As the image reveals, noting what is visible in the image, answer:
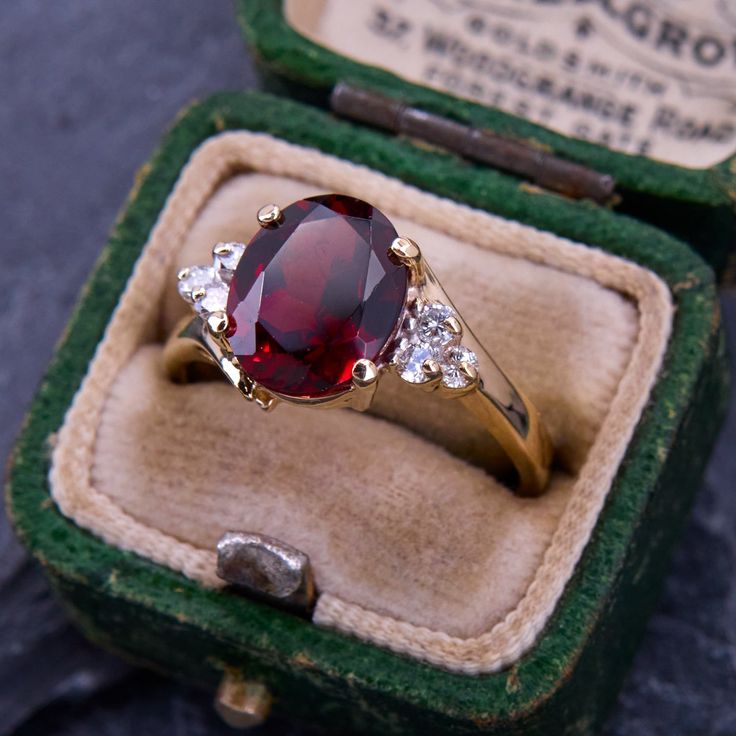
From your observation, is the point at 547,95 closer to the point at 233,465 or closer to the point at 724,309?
the point at 724,309

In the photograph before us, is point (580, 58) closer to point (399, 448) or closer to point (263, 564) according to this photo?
point (399, 448)

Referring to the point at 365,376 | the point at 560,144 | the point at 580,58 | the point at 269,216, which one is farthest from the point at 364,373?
the point at 580,58

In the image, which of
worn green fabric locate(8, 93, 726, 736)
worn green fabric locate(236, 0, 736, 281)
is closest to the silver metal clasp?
worn green fabric locate(8, 93, 726, 736)

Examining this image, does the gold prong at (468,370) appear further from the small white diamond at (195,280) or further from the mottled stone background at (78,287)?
the mottled stone background at (78,287)

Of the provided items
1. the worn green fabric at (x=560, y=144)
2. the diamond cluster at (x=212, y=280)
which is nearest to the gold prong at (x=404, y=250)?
the diamond cluster at (x=212, y=280)

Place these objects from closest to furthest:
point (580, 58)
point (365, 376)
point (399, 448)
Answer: point (365, 376), point (399, 448), point (580, 58)

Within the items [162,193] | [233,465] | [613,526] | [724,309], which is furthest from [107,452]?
[724,309]
